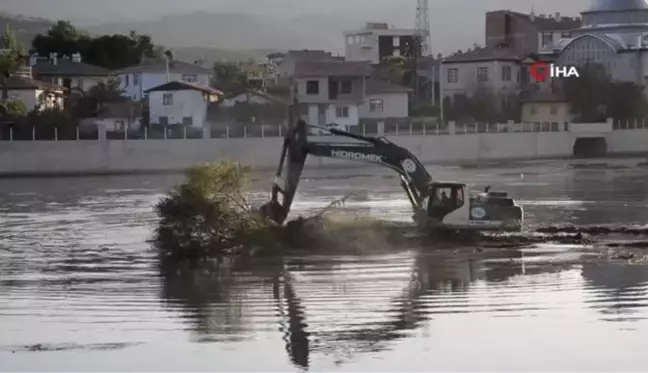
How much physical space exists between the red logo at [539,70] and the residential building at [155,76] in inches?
850

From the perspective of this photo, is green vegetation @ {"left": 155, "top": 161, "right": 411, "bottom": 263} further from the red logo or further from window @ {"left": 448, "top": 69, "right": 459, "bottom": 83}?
the red logo

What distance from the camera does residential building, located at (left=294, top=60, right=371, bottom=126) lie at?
76.7 m

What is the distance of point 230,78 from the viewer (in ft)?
278

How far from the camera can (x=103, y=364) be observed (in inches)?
605

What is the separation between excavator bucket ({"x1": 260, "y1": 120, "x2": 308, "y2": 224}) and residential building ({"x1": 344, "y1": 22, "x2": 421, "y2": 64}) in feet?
312

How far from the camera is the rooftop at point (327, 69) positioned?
3031 inches

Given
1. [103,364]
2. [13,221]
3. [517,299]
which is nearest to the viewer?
[103,364]

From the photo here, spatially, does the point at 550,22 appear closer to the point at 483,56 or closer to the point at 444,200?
the point at 483,56

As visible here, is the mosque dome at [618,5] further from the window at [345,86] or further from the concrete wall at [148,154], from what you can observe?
the concrete wall at [148,154]

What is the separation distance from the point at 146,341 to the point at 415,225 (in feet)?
37.2

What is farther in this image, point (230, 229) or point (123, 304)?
point (230, 229)

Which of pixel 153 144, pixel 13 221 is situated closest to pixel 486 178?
pixel 153 144

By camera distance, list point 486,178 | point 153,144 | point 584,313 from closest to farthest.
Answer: point 584,313
point 486,178
point 153,144

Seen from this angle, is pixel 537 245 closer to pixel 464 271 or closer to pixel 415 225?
pixel 415 225
